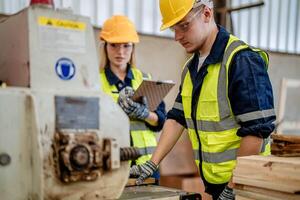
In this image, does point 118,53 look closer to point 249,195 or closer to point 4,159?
point 249,195

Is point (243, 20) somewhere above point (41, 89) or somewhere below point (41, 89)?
above

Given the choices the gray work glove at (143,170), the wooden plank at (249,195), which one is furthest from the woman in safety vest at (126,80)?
the wooden plank at (249,195)

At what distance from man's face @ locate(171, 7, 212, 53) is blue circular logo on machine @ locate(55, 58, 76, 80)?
0.65m

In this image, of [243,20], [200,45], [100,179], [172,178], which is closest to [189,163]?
[172,178]

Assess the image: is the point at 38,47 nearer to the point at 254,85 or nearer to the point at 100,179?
the point at 100,179

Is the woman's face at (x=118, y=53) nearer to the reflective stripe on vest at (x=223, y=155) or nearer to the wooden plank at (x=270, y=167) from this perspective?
the reflective stripe on vest at (x=223, y=155)

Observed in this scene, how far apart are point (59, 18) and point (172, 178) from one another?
2.64 metres

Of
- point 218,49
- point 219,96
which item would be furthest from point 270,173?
point 218,49

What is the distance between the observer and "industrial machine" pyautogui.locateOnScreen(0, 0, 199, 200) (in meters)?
0.71

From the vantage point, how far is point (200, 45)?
4.58 feet

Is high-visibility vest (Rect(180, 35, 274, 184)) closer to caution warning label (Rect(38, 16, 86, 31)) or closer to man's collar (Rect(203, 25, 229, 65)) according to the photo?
man's collar (Rect(203, 25, 229, 65))

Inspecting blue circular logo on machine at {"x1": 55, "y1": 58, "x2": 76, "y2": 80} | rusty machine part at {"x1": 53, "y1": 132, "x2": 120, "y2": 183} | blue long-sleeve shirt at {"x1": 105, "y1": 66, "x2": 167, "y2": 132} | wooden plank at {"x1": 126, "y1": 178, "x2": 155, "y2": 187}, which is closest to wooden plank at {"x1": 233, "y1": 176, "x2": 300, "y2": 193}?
wooden plank at {"x1": 126, "y1": 178, "x2": 155, "y2": 187}

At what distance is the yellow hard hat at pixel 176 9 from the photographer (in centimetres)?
133

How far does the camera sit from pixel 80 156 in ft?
2.43
